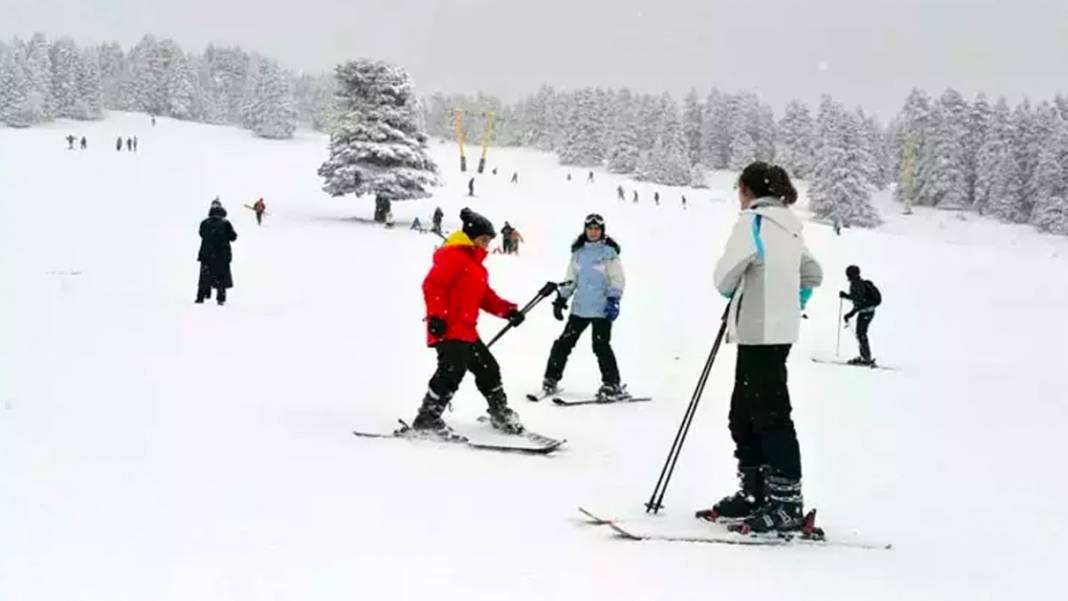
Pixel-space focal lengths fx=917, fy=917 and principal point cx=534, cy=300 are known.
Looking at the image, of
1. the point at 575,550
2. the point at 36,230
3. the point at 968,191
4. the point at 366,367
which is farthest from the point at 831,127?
the point at 575,550

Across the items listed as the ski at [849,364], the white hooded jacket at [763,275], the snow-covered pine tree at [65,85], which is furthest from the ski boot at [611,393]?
the snow-covered pine tree at [65,85]

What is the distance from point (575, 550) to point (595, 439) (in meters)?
3.01

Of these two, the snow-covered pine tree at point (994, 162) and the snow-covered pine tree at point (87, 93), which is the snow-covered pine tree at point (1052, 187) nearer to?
the snow-covered pine tree at point (994, 162)

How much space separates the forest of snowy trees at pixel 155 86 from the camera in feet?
336

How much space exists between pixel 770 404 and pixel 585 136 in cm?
10388

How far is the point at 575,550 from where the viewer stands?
4.41 m

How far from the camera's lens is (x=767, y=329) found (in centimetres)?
491

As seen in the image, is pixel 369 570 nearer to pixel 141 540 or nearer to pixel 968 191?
pixel 141 540

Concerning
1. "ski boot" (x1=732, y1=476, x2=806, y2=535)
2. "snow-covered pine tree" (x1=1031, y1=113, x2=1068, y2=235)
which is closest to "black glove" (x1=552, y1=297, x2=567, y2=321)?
"ski boot" (x1=732, y1=476, x2=806, y2=535)

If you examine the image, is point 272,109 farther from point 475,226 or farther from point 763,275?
point 763,275

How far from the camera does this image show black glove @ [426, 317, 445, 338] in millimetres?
6566

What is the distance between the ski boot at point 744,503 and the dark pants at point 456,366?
2.36m

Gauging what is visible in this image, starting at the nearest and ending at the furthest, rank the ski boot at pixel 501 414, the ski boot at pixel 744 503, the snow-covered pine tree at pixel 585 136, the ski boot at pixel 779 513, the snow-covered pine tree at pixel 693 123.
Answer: the ski boot at pixel 779 513
the ski boot at pixel 744 503
the ski boot at pixel 501 414
the snow-covered pine tree at pixel 585 136
the snow-covered pine tree at pixel 693 123

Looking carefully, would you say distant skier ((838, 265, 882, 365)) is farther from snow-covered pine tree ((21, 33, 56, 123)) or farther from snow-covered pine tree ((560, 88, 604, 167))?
snow-covered pine tree ((21, 33, 56, 123))
